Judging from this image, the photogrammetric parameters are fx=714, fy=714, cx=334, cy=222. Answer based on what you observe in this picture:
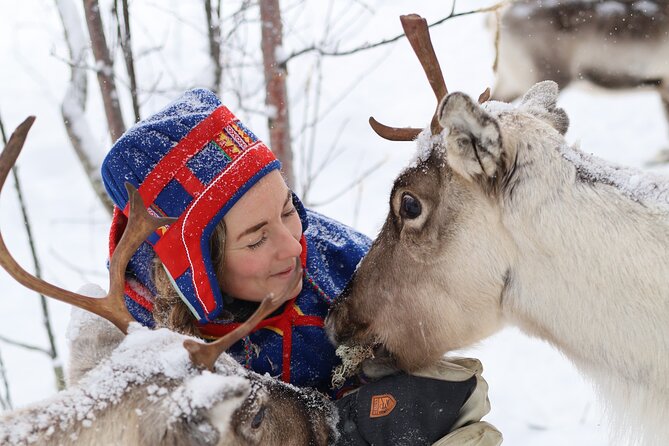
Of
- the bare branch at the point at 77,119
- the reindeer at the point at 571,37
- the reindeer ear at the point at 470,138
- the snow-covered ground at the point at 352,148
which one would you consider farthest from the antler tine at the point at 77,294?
the reindeer at the point at 571,37

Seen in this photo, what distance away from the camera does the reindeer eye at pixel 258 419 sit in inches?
76.3

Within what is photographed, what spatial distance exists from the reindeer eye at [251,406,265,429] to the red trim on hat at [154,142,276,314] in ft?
1.44

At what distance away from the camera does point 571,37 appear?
24.4 feet

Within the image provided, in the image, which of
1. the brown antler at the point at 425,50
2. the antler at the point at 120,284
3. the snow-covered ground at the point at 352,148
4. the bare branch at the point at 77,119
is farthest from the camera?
the snow-covered ground at the point at 352,148

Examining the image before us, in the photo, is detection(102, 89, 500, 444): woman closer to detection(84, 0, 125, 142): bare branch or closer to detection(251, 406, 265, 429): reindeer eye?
detection(251, 406, 265, 429): reindeer eye

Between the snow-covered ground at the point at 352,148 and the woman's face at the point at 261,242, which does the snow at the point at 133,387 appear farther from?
the snow-covered ground at the point at 352,148

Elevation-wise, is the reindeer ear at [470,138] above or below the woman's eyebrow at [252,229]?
Answer: above

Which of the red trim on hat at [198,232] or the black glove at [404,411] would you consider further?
the red trim on hat at [198,232]

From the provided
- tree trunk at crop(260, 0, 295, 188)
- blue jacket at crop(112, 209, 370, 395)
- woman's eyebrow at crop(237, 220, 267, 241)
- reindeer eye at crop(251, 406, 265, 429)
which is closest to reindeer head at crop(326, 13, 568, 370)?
blue jacket at crop(112, 209, 370, 395)

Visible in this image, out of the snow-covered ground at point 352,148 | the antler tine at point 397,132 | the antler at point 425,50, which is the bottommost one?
the snow-covered ground at point 352,148

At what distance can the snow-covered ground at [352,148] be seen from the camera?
4.90 m

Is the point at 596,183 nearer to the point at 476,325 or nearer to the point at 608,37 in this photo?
the point at 476,325

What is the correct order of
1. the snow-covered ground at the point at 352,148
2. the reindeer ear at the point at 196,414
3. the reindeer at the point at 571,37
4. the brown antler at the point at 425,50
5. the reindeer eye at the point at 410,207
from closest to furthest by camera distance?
the reindeer ear at the point at 196,414, the brown antler at the point at 425,50, the reindeer eye at the point at 410,207, the snow-covered ground at the point at 352,148, the reindeer at the point at 571,37

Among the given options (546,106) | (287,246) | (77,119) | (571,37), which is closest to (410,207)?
(287,246)
